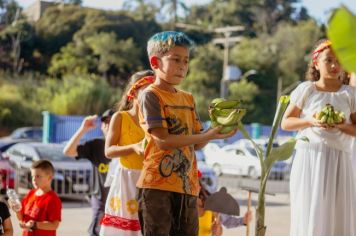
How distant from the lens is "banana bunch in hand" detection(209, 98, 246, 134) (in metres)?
2.78

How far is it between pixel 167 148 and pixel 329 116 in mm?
1023

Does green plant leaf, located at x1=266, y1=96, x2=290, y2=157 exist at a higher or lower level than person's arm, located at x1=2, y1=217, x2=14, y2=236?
higher

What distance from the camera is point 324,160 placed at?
4078mm

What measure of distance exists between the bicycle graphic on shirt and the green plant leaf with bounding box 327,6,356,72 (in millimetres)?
A: 1956

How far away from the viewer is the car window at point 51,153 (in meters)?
13.5

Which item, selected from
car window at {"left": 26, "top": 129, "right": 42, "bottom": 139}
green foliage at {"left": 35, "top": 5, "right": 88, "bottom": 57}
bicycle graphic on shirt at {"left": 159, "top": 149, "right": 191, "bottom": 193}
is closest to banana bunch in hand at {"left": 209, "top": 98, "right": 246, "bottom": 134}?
bicycle graphic on shirt at {"left": 159, "top": 149, "right": 191, "bottom": 193}

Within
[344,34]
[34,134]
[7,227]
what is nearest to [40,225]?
[7,227]

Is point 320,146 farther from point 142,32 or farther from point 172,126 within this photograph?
point 142,32

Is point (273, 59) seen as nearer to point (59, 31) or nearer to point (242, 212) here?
point (59, 31)

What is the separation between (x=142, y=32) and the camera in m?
49.8

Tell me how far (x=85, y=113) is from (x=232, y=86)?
16967 millimetres

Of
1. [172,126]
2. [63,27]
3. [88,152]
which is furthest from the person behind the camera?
[63,27]

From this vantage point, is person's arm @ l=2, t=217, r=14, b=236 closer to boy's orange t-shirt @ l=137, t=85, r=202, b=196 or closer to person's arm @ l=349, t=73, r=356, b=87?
boy's orange t-shirt @ l=137, t=85, r=202, b=196

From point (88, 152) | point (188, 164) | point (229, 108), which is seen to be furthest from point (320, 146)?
point (88, 152)
